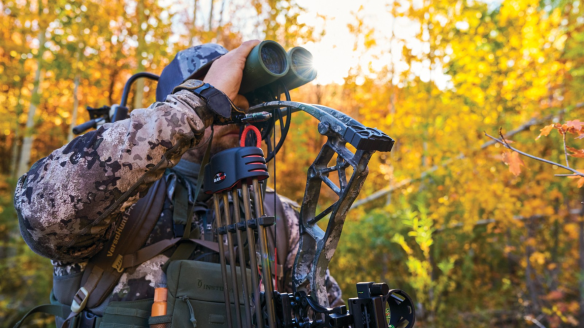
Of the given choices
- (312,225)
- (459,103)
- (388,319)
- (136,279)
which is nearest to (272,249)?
(312,225)

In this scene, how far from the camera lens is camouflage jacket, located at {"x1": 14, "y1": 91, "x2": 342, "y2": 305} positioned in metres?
1.34

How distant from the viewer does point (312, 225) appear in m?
1.59

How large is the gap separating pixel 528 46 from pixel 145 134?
4.57 m

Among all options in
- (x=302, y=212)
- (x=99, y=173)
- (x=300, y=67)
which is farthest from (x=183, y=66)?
(x=302, y=212)

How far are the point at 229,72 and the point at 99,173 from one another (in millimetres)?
624

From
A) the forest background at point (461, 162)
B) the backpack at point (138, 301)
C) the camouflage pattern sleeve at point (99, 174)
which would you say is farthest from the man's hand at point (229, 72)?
the forest background at point (461, 162)

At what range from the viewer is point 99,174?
134 centimetres

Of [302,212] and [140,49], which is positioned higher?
[140,49]

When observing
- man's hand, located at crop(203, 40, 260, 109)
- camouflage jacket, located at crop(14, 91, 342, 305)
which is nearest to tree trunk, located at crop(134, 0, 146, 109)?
man's hand, located at crop(203, 40, 260, 109)

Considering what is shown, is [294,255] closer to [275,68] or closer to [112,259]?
[112,259]

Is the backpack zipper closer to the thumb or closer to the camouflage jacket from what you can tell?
the camouflage jacket

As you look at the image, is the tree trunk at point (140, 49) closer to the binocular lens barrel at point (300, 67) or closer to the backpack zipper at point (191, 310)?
the binocular lens barrel at point (300, 67)

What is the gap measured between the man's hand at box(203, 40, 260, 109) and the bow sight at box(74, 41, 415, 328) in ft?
0.13

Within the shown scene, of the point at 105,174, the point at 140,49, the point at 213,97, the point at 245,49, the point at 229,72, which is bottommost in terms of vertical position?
the point at 105,174
